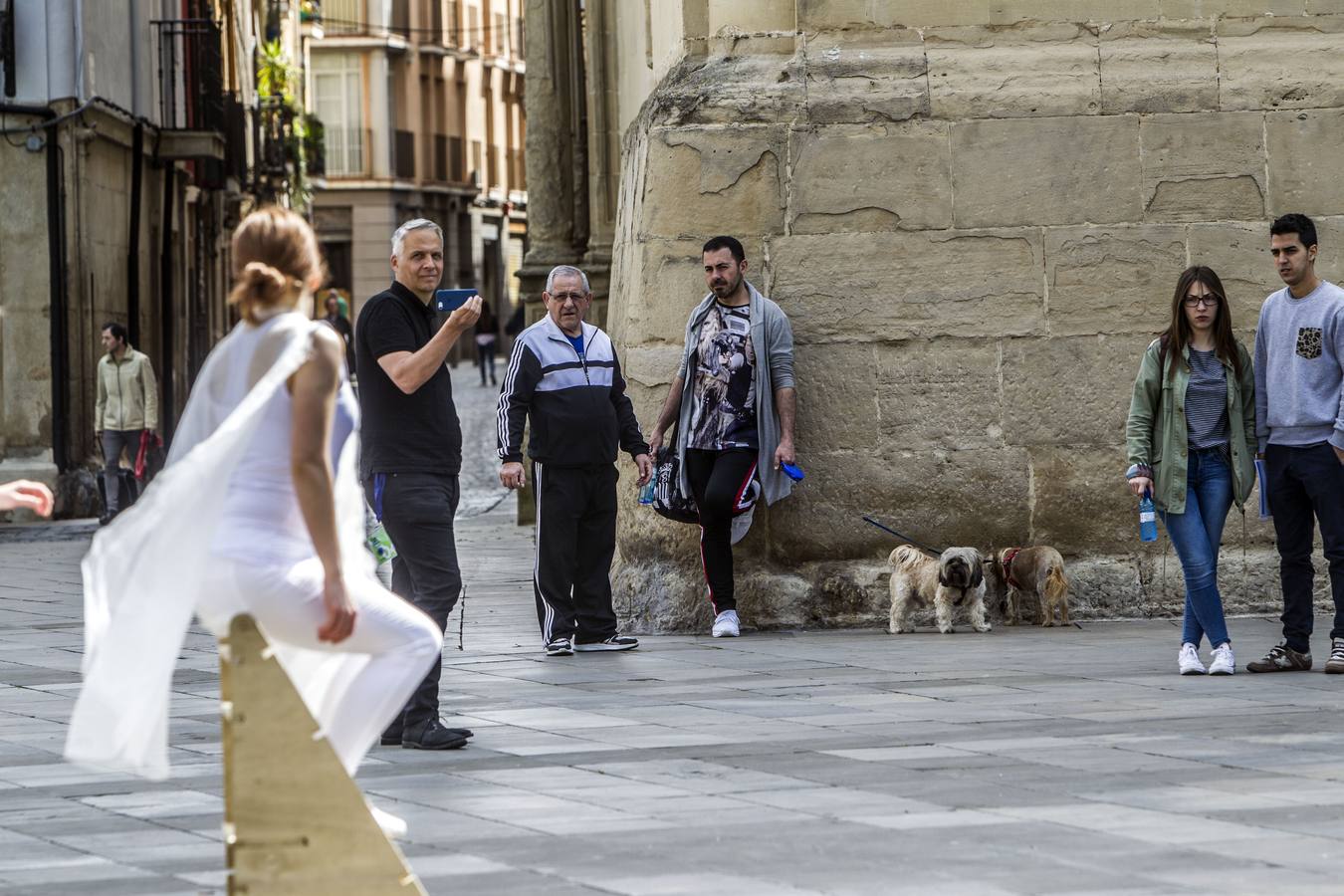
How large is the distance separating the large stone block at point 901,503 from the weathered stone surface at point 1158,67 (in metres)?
1.82

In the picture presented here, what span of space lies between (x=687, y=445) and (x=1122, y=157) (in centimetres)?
252

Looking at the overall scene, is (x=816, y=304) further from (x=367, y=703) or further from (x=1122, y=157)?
(x=367, y=703)

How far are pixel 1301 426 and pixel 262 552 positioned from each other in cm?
540

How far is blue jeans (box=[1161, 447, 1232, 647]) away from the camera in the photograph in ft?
30.4

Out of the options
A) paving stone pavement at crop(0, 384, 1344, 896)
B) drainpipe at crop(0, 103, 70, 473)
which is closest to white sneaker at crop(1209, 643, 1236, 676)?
paving stone pavement at crop(0, 384, 1344, 896)

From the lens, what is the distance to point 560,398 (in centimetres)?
1062

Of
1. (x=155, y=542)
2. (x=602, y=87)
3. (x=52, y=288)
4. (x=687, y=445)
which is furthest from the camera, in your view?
(x=52, y=288)

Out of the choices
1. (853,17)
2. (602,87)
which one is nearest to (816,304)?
(853,17)

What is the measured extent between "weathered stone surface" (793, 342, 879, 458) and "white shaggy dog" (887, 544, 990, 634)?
619mm

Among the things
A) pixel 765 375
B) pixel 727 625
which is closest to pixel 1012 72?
pixel 765 375

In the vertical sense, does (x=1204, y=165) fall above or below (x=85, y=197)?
below

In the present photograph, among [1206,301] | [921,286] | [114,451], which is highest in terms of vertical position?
[921,286]

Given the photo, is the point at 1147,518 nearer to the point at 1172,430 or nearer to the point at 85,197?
the point at 1172,430

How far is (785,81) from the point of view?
11414 mm
